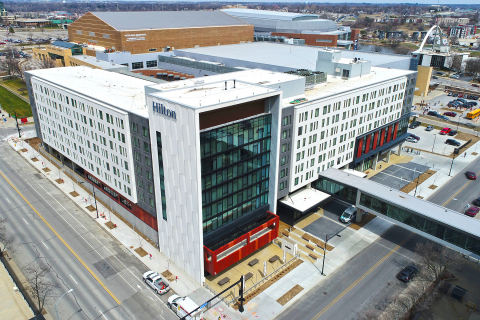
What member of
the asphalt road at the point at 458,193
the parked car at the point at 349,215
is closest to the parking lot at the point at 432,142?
the asphalt road at the point at 458,193

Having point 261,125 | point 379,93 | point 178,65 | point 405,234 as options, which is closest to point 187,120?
point 261,125

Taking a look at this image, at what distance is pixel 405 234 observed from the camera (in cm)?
6494

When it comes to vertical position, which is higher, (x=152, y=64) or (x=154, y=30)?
(x=154, y=30)

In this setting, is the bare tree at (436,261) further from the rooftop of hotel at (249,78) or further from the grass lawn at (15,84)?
the grass lawn at (15,84)

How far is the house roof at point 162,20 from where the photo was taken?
436 feet

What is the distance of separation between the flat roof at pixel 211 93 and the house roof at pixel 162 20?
87912 mm

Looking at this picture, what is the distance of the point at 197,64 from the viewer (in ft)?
377

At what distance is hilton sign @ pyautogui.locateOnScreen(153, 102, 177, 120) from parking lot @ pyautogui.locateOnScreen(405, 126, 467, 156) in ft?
272

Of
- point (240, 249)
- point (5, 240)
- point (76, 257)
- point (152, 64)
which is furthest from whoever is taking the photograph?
point (152, 64)

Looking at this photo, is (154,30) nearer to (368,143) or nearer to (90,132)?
(90,132)

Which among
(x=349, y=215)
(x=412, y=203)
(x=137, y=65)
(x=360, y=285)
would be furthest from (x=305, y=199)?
(x=137, y=65)

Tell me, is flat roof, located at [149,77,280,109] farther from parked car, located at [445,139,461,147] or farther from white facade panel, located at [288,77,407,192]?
parked car, located at [445,139,461,147]

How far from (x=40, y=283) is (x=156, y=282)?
51.1 ft

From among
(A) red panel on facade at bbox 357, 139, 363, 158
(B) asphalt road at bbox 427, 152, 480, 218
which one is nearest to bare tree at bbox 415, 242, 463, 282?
(B) asphalt road at bbox 427, 152, 480, 218
